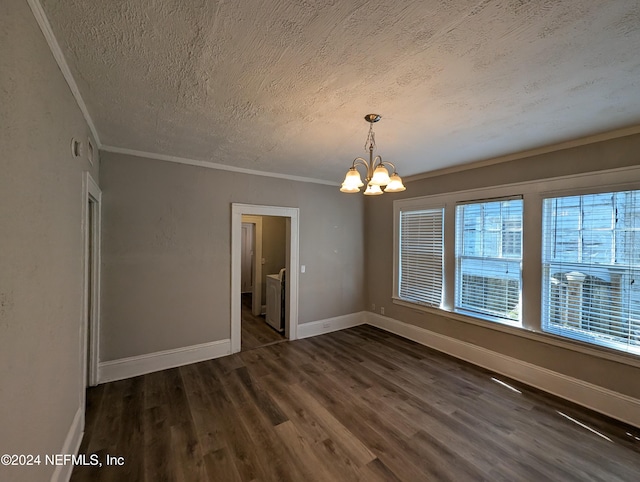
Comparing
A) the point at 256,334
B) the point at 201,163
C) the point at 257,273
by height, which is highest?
the point at 201,163

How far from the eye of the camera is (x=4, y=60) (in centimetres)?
93

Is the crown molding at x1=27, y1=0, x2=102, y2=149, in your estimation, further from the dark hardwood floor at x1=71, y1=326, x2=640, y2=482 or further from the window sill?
the window sill

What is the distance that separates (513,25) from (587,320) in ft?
9.39

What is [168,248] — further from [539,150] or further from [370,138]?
[539,150]

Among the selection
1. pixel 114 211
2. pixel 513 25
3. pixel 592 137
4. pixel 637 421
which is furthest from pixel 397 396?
pixel 114 211

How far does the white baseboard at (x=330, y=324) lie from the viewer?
4.34m

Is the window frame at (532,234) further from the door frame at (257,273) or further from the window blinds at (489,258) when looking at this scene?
the door frame at (257,273)

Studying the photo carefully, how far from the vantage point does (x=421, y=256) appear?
4.14 metres

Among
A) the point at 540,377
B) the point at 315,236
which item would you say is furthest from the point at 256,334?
the point at 540,377

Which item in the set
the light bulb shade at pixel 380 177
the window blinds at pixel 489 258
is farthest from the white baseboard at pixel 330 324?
the light bulb shade at pixel 380 177

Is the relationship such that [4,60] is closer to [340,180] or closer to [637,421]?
[340,180]

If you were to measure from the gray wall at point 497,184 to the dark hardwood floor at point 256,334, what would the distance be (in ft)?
6.43

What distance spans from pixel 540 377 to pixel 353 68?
143 inches

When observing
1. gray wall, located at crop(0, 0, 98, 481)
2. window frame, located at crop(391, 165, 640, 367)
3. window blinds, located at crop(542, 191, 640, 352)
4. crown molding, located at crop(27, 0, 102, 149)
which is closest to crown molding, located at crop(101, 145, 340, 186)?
crown molding, located at crop(27, 0, 102, 149)
